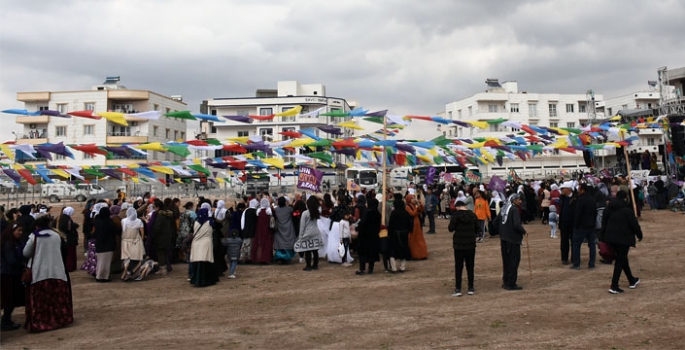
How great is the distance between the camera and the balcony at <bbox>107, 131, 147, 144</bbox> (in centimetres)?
5128

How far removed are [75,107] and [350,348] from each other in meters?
54.3

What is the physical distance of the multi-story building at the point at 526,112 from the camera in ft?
201

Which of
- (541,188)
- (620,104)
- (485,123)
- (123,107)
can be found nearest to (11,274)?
(485,123)

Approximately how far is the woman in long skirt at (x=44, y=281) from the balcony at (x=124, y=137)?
48318 millimetres

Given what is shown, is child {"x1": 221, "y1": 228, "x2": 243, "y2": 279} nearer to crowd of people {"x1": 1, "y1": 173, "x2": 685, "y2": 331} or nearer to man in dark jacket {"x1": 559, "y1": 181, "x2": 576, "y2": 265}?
crowd of people {"x1": 1, "y1": 173, "x2": 685, "y2": 331}

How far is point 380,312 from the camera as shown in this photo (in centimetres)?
700

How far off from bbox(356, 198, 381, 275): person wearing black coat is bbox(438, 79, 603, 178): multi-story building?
52.0m

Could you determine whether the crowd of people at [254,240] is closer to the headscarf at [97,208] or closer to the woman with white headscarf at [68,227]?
the woman with white headscarf at [68,227]

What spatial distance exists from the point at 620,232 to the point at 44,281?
27.8 ft

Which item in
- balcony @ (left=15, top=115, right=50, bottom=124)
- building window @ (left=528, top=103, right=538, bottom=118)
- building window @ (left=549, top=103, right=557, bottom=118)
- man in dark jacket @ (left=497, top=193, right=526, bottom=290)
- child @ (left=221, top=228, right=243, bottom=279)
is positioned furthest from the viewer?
building window @ (left=549, top=103, right=557, bottom=118)

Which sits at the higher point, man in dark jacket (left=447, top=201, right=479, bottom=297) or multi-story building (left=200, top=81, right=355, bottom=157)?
multi-story building (left=200, top=81, right=355, bottom=157)

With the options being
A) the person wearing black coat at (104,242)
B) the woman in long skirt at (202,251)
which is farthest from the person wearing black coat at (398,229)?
the person wearing black coat at (104,242)

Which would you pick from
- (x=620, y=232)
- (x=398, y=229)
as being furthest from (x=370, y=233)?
(x=620, y=232)

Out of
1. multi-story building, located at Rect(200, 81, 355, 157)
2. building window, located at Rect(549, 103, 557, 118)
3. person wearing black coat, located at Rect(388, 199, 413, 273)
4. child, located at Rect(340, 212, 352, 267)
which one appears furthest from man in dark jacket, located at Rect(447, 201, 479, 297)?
building window, located at Rect(549, 103, 557, 118)
